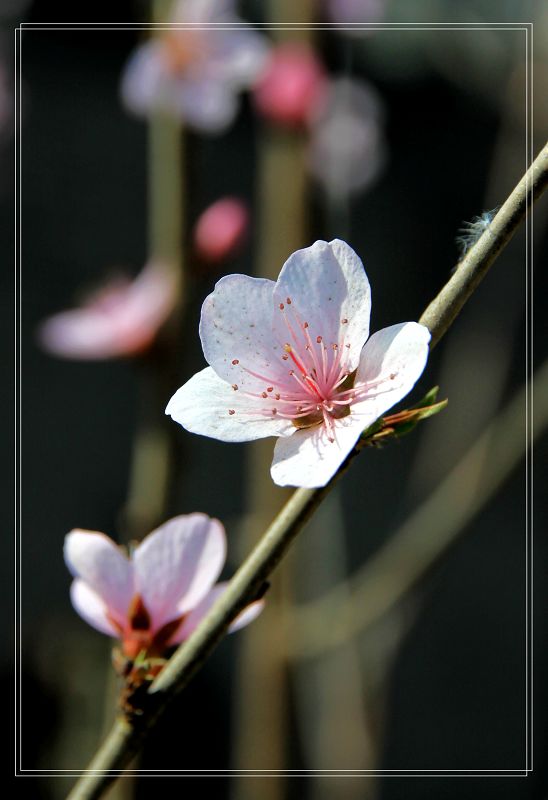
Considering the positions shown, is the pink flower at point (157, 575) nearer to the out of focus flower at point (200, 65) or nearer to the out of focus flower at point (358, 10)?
the out of focus flower at point (200, 65)

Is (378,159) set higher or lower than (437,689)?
higher

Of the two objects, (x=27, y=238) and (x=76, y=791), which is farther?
(x=27, y=238)

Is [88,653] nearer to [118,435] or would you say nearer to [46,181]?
[118,435]

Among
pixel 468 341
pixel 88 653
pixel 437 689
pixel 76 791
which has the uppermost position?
pixel 468 341

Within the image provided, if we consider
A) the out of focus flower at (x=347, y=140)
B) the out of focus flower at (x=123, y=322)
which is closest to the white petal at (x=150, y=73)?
the out of focus flower at (x=123, y=322)

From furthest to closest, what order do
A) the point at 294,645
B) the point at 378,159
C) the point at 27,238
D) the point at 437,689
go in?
the point at 437,689 < the point at 27,238 < the point at 378,159 < the point at 294,645

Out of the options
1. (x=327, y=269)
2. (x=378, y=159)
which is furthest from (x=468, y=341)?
(x=327, y=269)

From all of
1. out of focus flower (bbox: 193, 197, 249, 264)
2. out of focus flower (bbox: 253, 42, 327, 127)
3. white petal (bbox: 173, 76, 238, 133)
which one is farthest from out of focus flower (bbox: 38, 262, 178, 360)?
out of focus flower (bbox: 253, 42, 327, 127)

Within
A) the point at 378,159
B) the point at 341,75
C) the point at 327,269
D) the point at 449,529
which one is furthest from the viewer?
the point at 378,159
